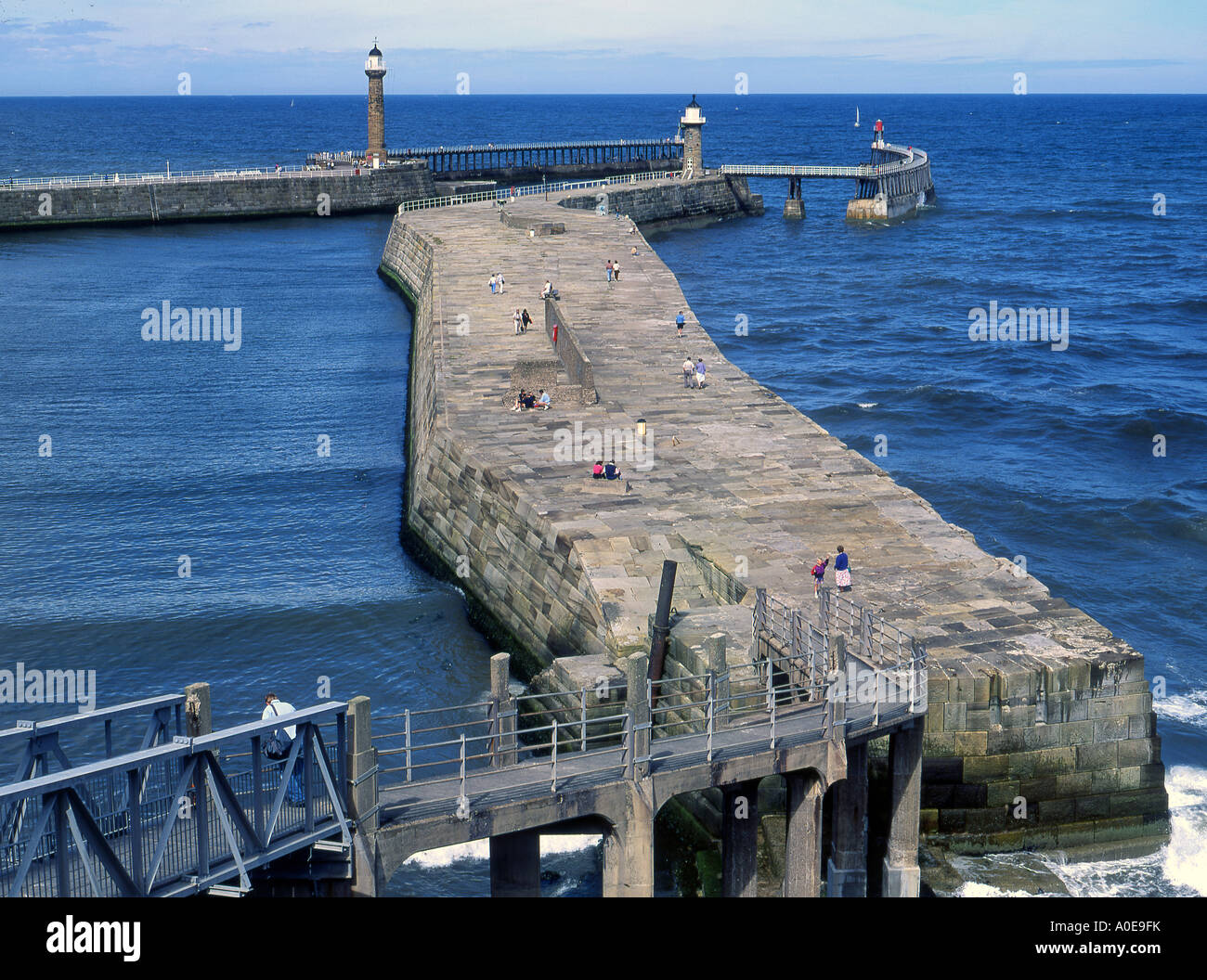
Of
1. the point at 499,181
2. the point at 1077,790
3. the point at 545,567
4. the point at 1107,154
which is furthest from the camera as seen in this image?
the point at 1107,154

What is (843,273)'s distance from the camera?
87.6 metres

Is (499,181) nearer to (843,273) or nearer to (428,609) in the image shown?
(843,273)

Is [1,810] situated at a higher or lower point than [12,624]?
higher

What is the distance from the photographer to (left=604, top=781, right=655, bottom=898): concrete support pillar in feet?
57.4

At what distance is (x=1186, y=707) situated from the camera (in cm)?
2916

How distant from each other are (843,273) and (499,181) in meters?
45.4

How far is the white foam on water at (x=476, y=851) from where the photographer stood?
23.6 metres

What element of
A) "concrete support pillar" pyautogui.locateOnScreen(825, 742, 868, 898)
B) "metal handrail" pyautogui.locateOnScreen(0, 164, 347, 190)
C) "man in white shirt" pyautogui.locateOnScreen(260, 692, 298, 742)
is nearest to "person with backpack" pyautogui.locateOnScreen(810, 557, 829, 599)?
"concrete support pillar" pyautogui.locateOnScreen(825, 742, 868, 898)

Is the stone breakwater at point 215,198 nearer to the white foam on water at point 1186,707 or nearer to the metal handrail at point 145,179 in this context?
the metal handrail at point 145,179

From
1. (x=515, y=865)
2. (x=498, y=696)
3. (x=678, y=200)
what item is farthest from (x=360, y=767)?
(x=678, y=200)

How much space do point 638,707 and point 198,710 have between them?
16.6ft

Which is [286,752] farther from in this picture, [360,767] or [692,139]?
[692,139]

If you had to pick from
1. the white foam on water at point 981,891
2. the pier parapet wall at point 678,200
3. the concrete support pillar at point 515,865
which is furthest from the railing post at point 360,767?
the pier parapet wall at point 678,200

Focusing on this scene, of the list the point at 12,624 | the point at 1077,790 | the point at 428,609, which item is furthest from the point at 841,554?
the point at 12,624
